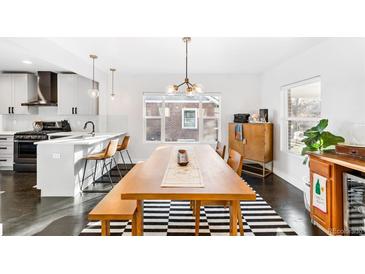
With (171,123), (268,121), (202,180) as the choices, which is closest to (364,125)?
(202,180)

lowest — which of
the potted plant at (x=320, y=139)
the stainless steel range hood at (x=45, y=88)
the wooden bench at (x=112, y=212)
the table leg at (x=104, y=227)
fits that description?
the table leg at (x=104, y=227)

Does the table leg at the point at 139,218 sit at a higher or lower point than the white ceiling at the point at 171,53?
lower

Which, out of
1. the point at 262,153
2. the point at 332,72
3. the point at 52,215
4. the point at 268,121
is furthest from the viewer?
the point at 268,121

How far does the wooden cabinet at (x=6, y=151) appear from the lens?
5789 millimetres

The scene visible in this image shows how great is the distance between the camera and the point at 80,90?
20.4 ft

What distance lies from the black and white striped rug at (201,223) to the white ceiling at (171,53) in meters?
2.36

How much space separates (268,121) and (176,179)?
14.7 ft

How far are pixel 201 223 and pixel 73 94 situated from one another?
4.68 m

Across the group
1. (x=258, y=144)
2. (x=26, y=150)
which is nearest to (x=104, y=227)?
(x=258, y=144)

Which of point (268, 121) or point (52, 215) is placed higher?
point (268, 121)

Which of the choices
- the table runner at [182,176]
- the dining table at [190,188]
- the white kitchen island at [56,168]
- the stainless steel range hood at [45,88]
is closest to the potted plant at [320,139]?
the dining table at [190,188]

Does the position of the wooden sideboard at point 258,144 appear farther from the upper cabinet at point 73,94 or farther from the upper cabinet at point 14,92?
the upper cabinet at point 14,92
